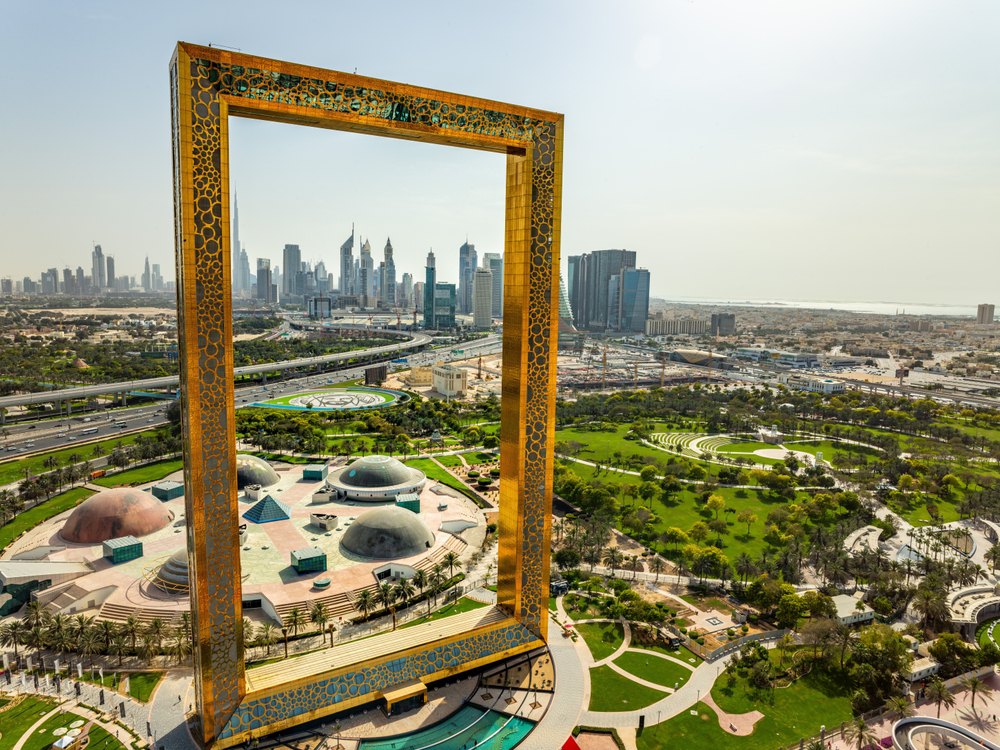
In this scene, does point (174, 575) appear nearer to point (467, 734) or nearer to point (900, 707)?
point (467, 734)

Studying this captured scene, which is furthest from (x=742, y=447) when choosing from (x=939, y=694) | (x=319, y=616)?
(x=319, y=616)

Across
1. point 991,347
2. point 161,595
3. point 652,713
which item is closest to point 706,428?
point 652,713

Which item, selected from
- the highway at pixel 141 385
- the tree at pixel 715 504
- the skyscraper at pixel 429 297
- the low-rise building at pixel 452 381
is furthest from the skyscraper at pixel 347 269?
the tree at pixel 715 504

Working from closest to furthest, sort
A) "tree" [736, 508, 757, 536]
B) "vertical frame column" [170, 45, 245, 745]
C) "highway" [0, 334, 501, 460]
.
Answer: "vertical frame column" [170, 45, 245, 745] < "tree" [736, 508, 757, 536] < "highway" [0, 334, 501, 460]

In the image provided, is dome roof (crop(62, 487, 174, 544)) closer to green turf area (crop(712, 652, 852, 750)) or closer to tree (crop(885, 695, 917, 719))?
green turf area (crop(712, 652, 852, 750))

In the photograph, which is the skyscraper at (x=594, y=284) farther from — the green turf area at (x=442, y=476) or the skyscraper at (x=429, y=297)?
the green turf area at (x=442, y=476)

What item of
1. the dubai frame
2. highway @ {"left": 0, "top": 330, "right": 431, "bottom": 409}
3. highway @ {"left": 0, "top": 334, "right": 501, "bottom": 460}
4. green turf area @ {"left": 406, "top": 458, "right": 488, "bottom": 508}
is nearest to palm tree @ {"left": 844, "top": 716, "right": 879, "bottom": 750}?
the dubai frame
